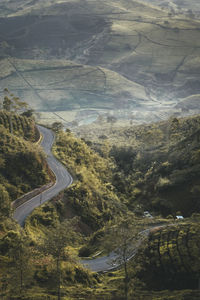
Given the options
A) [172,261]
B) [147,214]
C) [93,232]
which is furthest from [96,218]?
[172,261]

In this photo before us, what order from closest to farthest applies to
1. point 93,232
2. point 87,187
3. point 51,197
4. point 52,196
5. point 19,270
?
point 19,270, point 93,232, point 51,197, point 52,196, point 87,187

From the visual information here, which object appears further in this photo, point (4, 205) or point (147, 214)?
point (147, 214)

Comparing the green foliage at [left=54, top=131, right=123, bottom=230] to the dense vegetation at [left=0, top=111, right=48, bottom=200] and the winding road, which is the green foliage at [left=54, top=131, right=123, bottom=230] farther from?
the dense vegetation at [left=0, top=111, right=48, bottom=200]

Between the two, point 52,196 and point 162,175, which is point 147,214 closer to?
point 162,175

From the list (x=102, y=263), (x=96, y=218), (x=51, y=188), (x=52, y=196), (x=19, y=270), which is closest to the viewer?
(x=19, y=270)

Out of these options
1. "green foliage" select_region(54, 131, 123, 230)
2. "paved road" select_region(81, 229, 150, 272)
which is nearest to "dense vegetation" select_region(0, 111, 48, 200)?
"green foliage" select_region(54, 131, 123, 230)

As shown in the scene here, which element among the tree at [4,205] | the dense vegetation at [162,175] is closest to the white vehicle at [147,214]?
the dense vegetation at [162,175]

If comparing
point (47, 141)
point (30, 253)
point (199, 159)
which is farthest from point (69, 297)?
point (47, 141)

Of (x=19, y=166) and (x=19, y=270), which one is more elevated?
(x=19, y=166)

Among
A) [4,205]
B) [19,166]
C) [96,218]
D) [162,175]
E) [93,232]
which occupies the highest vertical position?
[19,166]
